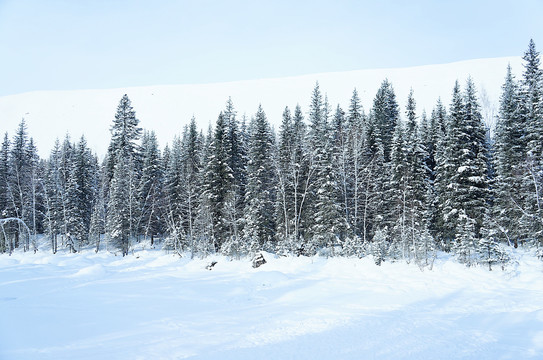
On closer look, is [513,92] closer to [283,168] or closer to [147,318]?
[283,168]

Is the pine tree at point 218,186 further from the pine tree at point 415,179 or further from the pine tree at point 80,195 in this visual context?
the pine tree at point 80,195

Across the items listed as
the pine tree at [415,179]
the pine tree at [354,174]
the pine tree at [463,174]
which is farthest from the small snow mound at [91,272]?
the pine tree at [415,179]

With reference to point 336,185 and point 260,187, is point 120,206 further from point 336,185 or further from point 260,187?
point 336,185

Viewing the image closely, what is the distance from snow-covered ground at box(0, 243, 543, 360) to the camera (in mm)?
6797

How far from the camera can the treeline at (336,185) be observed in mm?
26875

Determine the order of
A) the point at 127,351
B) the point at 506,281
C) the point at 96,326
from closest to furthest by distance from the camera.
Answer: the point at 127,351 → the point at 96,326 → the point at 506,281

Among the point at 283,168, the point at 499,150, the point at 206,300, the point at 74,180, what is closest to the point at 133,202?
the point at 74,180

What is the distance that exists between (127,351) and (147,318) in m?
2.65

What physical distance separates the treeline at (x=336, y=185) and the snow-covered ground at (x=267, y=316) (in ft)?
25.9

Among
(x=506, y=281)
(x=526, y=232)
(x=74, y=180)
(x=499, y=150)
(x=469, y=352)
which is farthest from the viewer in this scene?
(x=74, y=180)

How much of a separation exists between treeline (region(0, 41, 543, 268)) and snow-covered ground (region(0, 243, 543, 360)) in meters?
7.90

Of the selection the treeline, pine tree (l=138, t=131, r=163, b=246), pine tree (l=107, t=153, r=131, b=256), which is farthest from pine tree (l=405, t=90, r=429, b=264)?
pine tree (l=107, t=153, r=131, b=256)

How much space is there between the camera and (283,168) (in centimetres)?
3412

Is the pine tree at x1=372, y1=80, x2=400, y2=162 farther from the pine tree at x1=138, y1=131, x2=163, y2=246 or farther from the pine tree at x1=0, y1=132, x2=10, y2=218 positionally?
the pine tree at x1=0, y1=132, x2=10, y2=218
